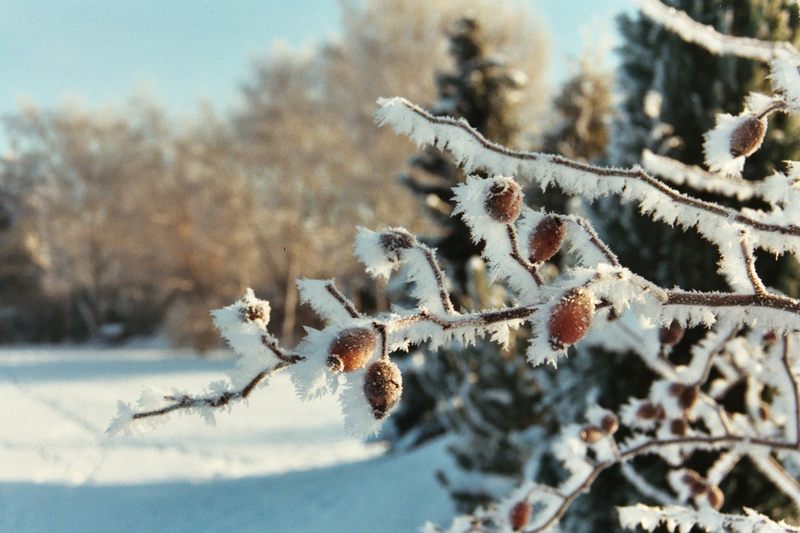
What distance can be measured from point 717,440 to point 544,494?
0.43 meters

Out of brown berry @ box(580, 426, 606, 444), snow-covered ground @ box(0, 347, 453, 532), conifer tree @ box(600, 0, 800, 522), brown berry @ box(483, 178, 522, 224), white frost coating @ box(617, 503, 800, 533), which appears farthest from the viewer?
conifer tree @ box(600, 0, 800, 522)

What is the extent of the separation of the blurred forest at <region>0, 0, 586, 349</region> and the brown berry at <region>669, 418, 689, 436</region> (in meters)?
13.4

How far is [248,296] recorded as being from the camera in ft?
2.66

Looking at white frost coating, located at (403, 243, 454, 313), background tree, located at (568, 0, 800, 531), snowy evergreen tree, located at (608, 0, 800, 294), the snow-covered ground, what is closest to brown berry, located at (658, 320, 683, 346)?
white frost coating, located at (403, 243, 454, 313)

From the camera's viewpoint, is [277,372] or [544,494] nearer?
[277,372]

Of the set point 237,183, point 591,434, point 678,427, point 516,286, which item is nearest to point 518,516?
point 591,434

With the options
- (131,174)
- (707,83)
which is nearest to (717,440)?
(707,83)

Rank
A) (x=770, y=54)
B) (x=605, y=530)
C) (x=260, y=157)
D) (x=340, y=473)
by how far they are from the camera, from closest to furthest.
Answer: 1. (x=770, y=54)
2. (x=605, y=530)
3. (x=340, y=473)
4. (x=260, y=157)

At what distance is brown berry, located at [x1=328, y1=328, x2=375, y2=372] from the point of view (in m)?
0.63

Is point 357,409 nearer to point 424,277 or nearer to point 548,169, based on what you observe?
point 424,277

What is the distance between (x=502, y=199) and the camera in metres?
0.75

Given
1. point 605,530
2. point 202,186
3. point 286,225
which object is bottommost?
point 605,530

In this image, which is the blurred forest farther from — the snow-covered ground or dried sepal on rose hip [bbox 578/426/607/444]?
dried sepal on rose hip [bbox 578/426/607/444]

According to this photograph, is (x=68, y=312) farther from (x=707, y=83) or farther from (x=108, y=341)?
(x=707, y=83)
